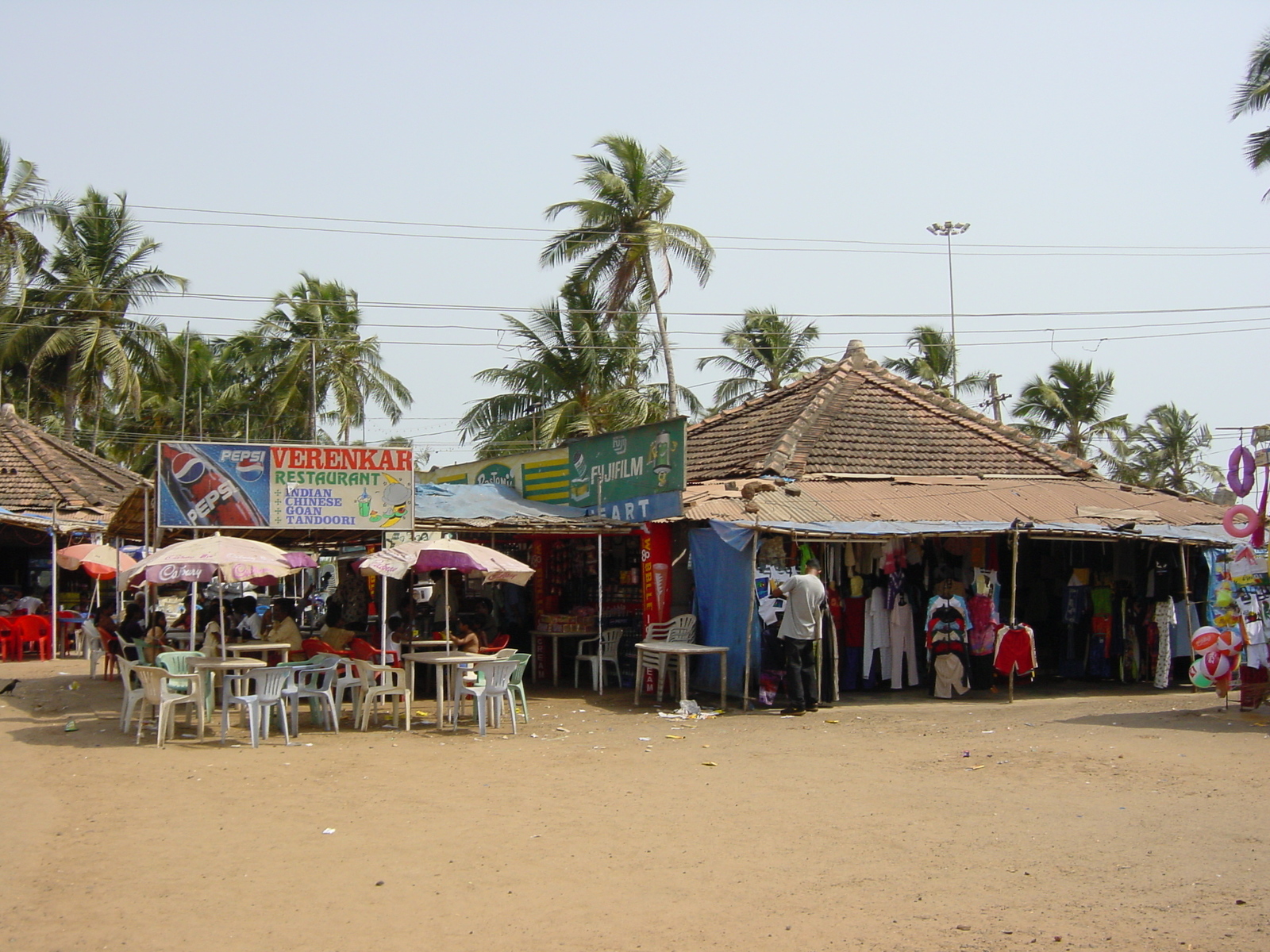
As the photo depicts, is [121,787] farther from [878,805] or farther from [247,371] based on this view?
[247,371]

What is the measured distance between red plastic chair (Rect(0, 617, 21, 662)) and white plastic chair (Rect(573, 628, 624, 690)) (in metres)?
10.9

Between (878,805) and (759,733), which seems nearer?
(878,805)

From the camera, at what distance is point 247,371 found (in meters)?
39.2

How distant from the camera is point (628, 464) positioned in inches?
595

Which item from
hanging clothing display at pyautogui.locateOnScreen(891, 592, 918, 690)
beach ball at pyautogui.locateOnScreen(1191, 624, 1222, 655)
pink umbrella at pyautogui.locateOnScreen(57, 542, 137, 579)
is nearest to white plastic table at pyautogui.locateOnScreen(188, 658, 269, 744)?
hanging clothing display at pyautogui.locateOnScreen(891, 592, 918, 690)

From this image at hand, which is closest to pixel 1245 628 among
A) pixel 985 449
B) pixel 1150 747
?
pixel 1150 747

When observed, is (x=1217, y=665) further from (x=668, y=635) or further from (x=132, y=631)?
(x=132, y=631)

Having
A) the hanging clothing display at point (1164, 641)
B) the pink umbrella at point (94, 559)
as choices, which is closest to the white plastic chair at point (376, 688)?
the pink umbrella at point (94, 559)

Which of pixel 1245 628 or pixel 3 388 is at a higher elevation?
pixel 3 388

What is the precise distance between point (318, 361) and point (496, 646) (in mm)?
23602

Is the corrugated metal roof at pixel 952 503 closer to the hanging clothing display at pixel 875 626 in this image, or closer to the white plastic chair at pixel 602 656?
the hanging clothing display at pixel 875 626

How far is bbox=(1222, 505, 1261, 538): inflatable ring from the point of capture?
38.3 feet

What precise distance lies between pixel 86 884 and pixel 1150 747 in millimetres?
8338

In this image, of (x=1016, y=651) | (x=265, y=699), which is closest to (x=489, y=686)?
(x=265, y=699)
